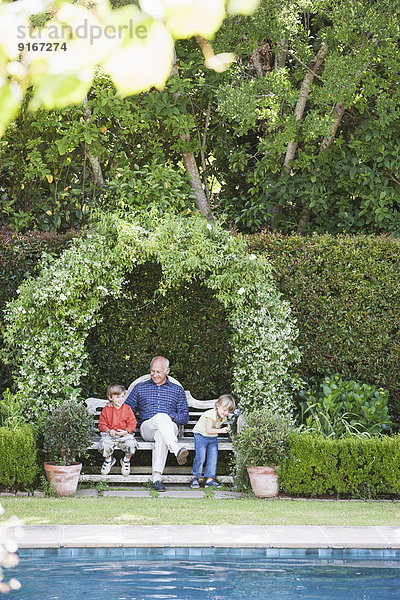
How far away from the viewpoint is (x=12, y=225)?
956cm

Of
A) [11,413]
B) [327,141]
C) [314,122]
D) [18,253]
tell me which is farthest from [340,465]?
[327,141]

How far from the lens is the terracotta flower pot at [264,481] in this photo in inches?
269

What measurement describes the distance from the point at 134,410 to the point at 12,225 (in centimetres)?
318

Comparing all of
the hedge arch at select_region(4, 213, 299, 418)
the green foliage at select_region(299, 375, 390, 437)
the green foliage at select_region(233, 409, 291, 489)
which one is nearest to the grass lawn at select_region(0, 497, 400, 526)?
the green foliage at select_region(233, 409, 291, 489)

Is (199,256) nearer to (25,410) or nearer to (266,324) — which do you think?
(266,324)

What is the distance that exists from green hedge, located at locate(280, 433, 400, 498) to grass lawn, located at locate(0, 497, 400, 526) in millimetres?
156

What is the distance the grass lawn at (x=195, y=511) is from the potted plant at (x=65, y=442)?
18cm

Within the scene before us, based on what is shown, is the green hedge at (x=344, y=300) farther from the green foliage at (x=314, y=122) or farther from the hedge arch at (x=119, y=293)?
the green foliage at (x=314, y=122)

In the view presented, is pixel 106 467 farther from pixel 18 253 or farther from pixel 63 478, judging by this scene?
pixel 18 253

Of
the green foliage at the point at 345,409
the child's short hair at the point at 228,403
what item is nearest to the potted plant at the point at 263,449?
the child's short hair at the point at 228,403

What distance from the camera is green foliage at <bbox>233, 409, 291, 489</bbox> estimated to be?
22.3 feet

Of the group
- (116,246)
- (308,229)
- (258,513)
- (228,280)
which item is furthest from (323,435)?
(308,229)

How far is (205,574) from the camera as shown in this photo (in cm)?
506

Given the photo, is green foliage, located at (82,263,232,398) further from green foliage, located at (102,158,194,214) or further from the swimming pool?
the swimming pool
